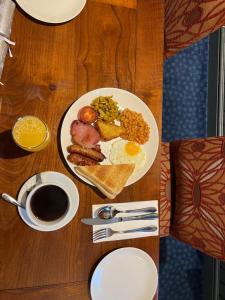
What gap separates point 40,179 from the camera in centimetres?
90

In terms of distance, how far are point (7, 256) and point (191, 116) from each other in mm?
1338

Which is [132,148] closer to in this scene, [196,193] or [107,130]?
[107,130]

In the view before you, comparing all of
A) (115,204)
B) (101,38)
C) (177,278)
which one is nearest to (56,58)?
(101,38)

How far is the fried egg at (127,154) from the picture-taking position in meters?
0.95

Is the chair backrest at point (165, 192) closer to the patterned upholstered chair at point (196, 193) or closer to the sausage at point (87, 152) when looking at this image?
the patterned upholstered chair at point (196, 193)

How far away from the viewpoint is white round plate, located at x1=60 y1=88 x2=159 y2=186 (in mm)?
915

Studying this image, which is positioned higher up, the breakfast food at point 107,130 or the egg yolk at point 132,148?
the breakfast food at point 107,130

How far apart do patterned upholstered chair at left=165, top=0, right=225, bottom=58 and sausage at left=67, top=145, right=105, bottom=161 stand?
0.58m

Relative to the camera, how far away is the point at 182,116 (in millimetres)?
1877

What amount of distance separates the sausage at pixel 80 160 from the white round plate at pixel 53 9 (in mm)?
375

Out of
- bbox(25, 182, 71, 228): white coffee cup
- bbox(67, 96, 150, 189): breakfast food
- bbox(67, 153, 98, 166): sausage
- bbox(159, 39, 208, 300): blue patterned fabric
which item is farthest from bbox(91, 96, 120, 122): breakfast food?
bbox(159, 39, 208, 300): blue patterned fabric

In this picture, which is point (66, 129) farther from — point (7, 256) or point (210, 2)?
point (210, 2)

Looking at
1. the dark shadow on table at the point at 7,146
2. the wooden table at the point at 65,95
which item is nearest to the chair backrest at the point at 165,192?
the wooden table at the point at 65,95

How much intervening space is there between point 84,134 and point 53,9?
352 millimetres
